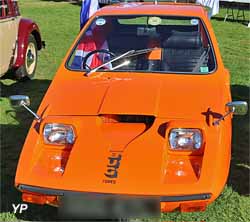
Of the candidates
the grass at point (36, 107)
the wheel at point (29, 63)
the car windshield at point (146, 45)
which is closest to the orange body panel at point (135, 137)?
the car windshield at point (146, 45)

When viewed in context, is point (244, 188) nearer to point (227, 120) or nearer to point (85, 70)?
point (227, 120)

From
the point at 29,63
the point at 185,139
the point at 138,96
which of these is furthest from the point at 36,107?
the point at 185,139

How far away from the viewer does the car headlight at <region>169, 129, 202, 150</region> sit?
11.8 ft

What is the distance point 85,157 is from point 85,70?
4.42 feet

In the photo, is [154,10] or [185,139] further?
[154,10]

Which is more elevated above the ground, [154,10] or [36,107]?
[154,10]

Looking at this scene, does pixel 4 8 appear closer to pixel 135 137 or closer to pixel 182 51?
pixel 182 51

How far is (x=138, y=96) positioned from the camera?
159 inches

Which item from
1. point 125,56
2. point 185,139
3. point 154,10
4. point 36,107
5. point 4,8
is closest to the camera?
point 185,139

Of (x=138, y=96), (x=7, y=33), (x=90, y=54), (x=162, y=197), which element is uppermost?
(x=90, y=54)

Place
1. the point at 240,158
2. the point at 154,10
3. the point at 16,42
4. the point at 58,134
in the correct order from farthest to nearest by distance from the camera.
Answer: the point at 16,42 → the point at 240,158 → the point at 154,10 → the point at 58,134

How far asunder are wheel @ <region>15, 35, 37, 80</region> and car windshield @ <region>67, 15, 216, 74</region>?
12.4ft

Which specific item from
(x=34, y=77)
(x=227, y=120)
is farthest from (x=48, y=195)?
(x=34, y=77)

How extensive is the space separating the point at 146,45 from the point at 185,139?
4.76ft
